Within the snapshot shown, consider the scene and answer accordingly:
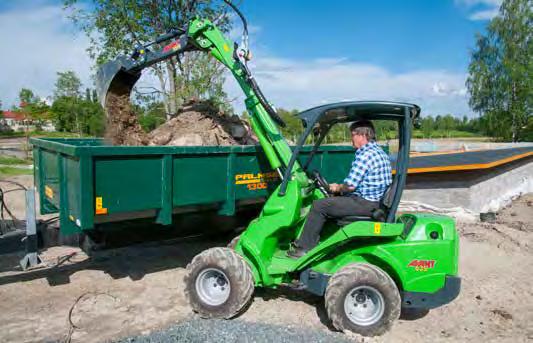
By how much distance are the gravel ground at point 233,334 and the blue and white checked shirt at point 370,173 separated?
4.42 ft

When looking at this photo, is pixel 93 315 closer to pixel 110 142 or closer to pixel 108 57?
pixel 110 142

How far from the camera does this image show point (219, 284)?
4.18 m

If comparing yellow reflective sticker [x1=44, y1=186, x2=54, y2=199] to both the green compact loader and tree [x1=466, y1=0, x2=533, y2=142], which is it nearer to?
the green compact loader

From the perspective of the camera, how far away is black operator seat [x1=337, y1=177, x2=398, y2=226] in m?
3.82

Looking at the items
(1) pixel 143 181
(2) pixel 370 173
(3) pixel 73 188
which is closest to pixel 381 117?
(2) pixel 370 173

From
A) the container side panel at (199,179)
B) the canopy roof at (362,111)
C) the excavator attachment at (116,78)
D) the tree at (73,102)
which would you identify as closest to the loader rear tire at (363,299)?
the canopy roof at (362,111)

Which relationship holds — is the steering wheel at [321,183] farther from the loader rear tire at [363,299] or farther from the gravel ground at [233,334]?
the gravel ground at [233,334]

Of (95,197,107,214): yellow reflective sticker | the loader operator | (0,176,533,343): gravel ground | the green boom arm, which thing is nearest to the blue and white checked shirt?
the loader operator

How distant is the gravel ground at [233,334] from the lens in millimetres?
3621

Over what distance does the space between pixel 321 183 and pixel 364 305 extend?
1293 millimetres

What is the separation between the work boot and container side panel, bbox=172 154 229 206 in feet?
3.57

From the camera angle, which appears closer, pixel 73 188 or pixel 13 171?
pixel 73 188

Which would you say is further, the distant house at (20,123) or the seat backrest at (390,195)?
the distant house at (20,123)

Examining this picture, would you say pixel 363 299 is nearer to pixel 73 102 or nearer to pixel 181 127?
pixel 181 127
